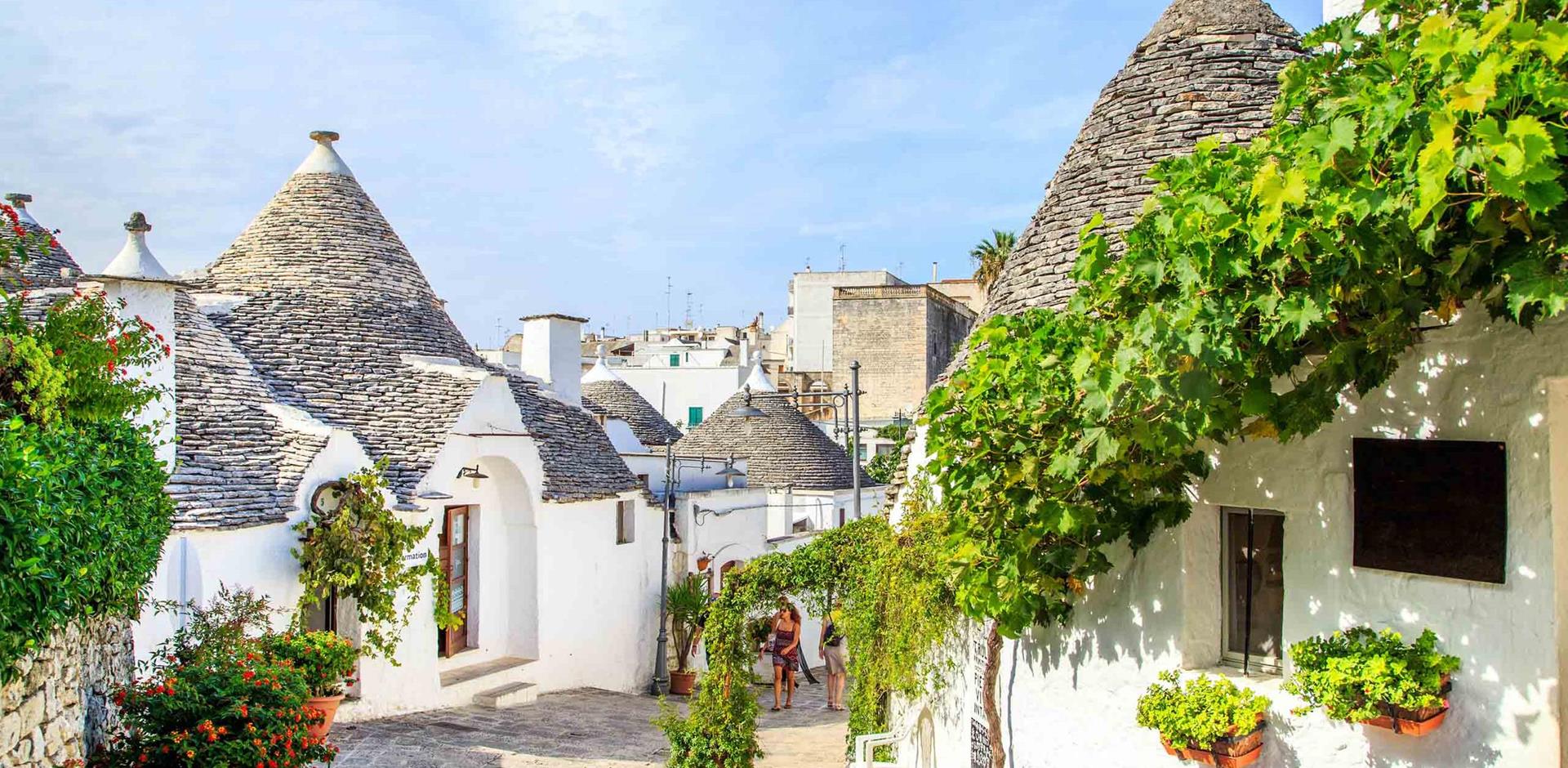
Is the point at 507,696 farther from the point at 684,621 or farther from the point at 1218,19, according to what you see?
the point at 1218,19

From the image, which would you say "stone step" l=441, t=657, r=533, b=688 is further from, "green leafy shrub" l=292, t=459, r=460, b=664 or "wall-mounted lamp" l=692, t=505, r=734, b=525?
"wall-mounted lamp" l=692, t=505, r=734, b=525

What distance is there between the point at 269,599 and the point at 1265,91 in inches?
401

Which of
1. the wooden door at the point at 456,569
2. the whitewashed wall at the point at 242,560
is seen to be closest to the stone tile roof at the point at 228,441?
the whitewashed wall at the point at 242,560

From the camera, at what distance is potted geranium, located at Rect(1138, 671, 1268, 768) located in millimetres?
5426

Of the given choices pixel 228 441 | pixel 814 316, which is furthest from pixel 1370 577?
pixel 814 316

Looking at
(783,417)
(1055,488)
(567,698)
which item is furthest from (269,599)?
(783,417)

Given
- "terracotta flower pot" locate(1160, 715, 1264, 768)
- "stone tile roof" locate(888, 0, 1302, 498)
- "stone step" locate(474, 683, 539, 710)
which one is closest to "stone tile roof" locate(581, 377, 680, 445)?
"stone step" locate(474, 683, 539, 710)

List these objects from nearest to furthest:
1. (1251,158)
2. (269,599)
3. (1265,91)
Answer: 1. (1251,158)
2. (1265,91)
3. (269,599)

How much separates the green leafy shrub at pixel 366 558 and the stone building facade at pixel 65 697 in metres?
4.12

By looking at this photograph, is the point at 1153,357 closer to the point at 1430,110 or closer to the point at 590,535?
the point at 1430,110

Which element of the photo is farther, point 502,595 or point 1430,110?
point 502,595

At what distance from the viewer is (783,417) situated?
27031mm

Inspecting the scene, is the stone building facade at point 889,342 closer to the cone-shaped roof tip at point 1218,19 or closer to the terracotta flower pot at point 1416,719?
the cone-shaped roof tip at point 1218,19

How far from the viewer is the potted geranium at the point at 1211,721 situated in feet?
17.8
